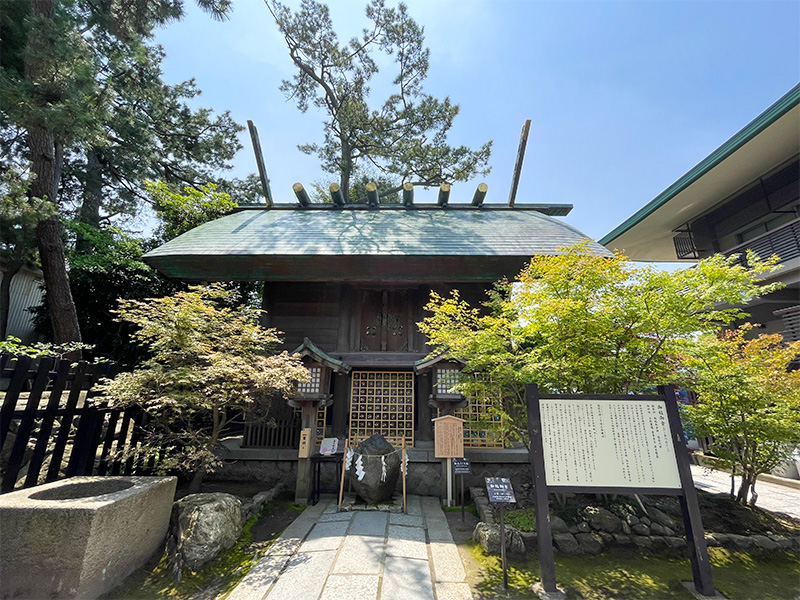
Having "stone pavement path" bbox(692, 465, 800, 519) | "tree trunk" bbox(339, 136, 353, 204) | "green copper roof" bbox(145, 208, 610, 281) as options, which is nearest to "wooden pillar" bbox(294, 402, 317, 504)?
"green copper roof" bbox(145, 208, 610, 281)

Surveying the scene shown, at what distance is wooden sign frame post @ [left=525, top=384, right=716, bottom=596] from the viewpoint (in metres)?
3.68

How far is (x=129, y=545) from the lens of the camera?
378 cm

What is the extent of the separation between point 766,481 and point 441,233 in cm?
1049

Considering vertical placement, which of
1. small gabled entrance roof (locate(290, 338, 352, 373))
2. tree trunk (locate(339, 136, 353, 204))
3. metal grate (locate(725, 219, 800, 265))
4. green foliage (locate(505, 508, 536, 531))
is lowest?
green foliage (locate(505, 508, 536, 531))

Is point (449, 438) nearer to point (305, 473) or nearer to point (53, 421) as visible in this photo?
point (305, 473)

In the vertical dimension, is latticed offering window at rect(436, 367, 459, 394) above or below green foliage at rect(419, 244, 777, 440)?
below

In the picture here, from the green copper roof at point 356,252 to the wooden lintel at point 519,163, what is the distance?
2608 mm

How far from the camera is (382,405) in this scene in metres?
7.98

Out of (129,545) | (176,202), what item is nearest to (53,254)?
(176,202)

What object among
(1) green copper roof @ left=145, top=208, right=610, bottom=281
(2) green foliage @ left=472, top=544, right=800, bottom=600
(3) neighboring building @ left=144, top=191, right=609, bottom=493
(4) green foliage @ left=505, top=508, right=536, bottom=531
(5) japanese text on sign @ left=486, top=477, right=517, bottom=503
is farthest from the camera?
(1) green copper roof @ left=145, top=208, right=610, bottom=281

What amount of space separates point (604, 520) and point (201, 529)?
18.0 ft

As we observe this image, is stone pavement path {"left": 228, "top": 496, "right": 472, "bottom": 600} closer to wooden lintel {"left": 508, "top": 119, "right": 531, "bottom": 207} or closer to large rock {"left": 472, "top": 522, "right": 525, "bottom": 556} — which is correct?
large rock {"left": 472, "top": 522, "right": 525, "bottom": 556}

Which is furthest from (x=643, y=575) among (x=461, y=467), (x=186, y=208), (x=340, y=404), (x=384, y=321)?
(x=186, y=208)

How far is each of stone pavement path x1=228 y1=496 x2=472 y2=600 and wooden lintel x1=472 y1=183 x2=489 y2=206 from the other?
970 cm
